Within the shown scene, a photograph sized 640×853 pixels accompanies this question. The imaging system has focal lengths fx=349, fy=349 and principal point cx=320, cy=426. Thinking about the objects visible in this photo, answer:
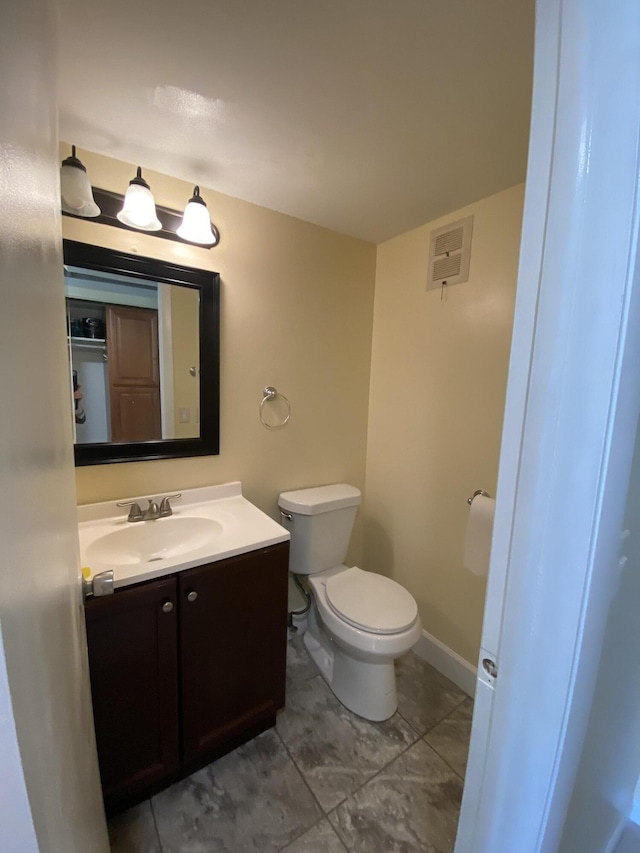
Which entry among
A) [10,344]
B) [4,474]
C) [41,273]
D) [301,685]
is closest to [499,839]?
[4,474]

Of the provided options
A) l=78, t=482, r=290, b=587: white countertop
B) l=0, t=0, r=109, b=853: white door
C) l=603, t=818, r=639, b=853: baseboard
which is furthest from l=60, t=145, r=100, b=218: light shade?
l=603, t=818, r=639, b=853: baseboard

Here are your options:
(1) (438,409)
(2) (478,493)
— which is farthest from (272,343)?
(2) (478,493)

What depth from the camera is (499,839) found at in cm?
57

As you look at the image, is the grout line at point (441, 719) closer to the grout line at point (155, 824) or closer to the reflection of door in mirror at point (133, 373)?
the grout line at point (155, 824)

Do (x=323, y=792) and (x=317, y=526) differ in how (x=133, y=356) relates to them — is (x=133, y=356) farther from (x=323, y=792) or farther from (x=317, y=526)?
(x=323, y=792)

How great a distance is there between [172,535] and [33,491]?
3.43ft

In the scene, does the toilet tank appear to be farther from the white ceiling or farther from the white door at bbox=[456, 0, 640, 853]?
the white ceiling

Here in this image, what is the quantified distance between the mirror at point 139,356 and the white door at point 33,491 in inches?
27.2

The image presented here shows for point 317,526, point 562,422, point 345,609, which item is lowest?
point 345,609

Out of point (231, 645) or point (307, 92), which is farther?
point (231, 645)

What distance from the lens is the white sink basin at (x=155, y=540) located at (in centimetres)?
126

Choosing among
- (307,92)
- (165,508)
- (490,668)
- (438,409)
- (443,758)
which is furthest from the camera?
(438,409)

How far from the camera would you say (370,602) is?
1520 mm

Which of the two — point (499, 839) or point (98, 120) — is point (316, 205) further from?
point (499, 839)
